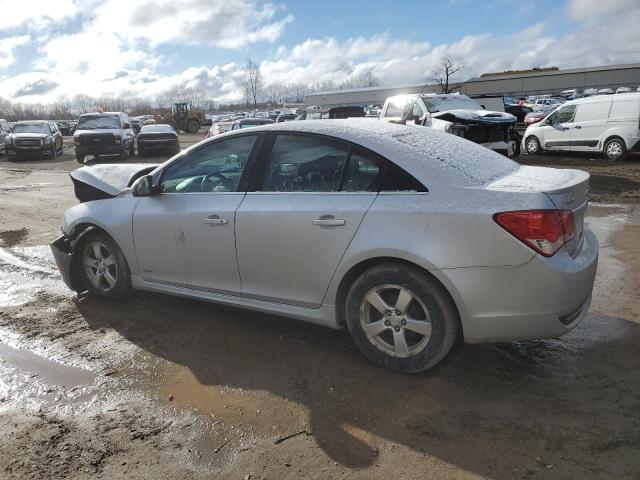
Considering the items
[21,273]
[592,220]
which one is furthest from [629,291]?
[21,273]

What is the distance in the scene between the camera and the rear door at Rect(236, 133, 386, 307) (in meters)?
3.36

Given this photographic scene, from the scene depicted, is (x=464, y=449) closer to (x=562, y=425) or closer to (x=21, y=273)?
(x=562, y=425)

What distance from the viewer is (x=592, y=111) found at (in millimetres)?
14938

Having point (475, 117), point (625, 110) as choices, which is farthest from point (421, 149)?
point (625, 110)

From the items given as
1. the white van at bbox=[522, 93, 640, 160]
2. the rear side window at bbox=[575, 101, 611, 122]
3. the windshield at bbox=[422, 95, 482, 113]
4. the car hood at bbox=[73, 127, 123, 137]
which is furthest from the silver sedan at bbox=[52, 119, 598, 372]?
the car hood at bbox=[73, 127, 123, 137]

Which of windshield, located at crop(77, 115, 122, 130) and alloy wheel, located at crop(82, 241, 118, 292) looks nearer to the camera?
alloy wheel, located at crop(82, 241, 118, 292)

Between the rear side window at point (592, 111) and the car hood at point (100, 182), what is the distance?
13851mm

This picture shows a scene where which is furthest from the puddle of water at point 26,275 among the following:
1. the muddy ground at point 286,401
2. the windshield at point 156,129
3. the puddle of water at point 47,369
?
the windshield at point 156,129

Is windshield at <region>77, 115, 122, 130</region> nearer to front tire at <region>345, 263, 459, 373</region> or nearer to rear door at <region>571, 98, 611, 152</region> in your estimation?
rear door at <region>571, 98, 611, 152</region>

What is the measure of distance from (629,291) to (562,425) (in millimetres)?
2573

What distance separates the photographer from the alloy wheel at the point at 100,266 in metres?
4.70

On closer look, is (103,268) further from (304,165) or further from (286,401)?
(286,401)

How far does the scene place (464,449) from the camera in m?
2.63

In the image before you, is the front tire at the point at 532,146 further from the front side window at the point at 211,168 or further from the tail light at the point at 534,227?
the tail light at the point at 534,227
